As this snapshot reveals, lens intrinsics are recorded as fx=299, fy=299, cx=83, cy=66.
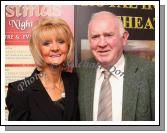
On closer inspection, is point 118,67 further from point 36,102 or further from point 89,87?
point 36,102

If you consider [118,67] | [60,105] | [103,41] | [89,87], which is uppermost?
[103,41]

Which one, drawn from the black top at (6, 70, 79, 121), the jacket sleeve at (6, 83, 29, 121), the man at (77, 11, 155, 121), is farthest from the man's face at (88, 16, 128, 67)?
the jacket sleeve at (6, 83, 29, 121)

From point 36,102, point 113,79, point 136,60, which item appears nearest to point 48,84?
point 36,102

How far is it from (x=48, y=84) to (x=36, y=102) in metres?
0.13

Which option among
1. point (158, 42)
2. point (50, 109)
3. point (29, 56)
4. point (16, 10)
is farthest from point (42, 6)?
point (158, 42)

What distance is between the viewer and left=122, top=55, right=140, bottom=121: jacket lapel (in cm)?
171

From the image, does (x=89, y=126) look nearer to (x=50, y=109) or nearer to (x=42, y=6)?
(x=50, y=109)

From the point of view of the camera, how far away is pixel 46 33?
5.59 ft

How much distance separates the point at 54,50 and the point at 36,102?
314 mm

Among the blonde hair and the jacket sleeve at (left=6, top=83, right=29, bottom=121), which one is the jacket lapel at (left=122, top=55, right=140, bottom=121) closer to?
the blonde hair

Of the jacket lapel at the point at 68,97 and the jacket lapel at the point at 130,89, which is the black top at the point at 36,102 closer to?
the jacket lapel at the point at 68,97

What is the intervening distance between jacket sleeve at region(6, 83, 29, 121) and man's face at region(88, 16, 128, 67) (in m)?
0.48

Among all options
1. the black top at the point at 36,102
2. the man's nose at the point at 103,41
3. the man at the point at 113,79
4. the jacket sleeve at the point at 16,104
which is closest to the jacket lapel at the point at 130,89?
the man at the point at 113,79

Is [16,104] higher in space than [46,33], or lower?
lower
